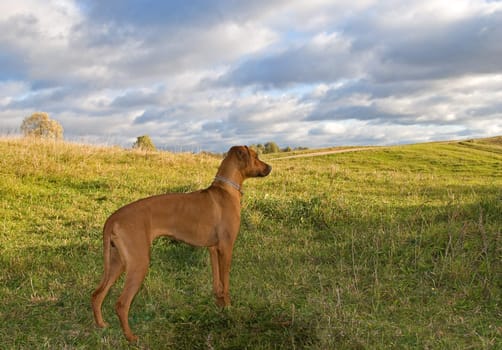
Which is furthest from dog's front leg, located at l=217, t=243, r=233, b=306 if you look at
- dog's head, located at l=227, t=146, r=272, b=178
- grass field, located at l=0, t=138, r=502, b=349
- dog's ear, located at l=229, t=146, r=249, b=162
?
dog's ear, located at l=229, t=146, r=249, b=162

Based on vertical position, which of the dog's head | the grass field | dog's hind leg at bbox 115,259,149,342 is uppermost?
the dog's head

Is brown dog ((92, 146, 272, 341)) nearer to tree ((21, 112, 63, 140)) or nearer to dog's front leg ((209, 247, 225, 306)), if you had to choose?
dog's front leg ((209, 247, 225, 306))

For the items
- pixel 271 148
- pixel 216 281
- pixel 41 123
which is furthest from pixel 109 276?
pixel 271 148

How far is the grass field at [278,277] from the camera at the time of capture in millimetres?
5133

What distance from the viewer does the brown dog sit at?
5.02 meters

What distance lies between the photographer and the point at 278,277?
7.33m

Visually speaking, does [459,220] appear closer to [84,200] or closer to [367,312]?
[367,312]

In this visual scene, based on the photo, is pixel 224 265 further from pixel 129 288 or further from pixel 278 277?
pixel 278 277

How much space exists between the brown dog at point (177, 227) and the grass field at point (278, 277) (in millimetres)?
448

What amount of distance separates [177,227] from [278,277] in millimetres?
2466

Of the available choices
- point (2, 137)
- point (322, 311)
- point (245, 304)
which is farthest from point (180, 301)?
point (2, 137)

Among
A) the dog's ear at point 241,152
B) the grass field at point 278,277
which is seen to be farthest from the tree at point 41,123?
the dog's ear at point 241,152

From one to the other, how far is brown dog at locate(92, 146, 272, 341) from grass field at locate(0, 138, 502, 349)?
1.47ft

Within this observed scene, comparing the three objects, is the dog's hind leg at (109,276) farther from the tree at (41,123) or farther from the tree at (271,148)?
the tree at (271,148)
